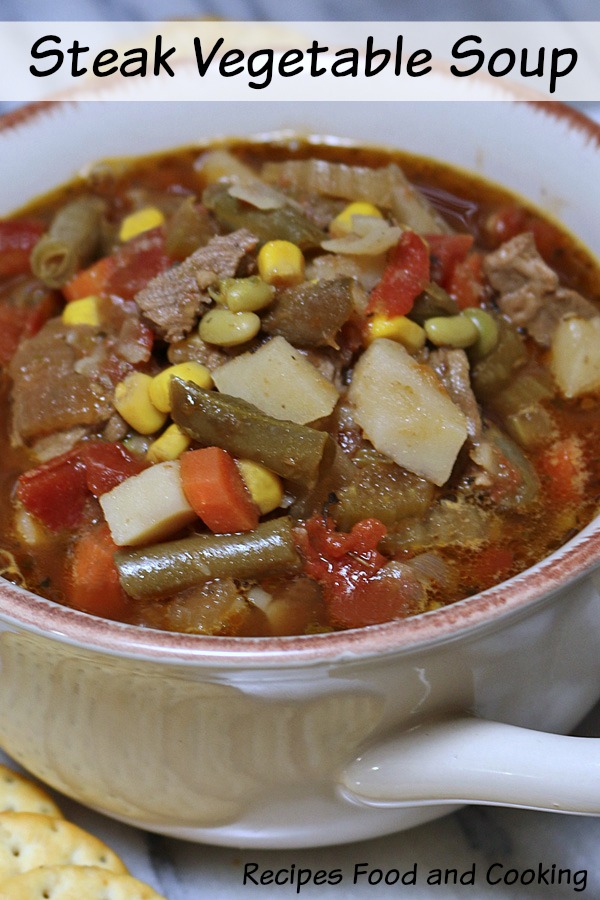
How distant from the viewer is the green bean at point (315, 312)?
1.96 metres

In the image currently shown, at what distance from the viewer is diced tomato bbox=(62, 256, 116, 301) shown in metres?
2.36

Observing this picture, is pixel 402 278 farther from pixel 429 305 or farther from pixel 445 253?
pixel 445 253

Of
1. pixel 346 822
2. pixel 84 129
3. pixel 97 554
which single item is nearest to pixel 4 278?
pixel 84 129

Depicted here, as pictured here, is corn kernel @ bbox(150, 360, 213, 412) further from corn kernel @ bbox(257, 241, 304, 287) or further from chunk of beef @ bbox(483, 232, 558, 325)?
chunk of beef @ bbox(483, 232, 558, 325)

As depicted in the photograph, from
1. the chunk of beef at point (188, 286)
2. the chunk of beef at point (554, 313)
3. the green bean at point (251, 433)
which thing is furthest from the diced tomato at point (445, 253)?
the green bean at point (251, 433)

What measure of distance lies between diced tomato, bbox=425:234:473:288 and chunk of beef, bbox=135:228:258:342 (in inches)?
17.9

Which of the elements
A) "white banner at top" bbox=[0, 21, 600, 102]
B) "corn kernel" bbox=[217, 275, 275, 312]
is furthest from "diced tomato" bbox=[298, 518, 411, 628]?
"white banner at top" bbox=[0, 21, 600, 102]

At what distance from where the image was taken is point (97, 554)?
189 centimetres

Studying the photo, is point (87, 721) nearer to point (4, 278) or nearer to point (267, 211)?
point (267, 211)

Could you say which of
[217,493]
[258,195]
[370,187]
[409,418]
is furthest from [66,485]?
[370,187]

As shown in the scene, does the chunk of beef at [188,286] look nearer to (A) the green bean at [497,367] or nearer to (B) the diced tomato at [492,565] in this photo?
(A) the green bean at [497,367]

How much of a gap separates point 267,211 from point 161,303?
366 millimetres

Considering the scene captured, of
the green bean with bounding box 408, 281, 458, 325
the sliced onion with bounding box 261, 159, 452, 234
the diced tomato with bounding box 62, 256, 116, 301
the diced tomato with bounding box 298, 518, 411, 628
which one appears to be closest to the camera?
the diced tomato with bounding box 298, 518, 411, 628

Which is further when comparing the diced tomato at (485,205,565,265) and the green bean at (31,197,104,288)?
the diced tomato at (485,205,565,265)
